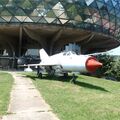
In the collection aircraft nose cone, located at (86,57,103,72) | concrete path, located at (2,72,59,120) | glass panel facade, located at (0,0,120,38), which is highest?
glass panel facade, located at (0,0,120,38)

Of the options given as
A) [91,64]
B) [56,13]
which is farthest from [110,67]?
[56,13]

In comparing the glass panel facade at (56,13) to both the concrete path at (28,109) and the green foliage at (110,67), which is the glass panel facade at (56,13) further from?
the concrete path at (28,109)

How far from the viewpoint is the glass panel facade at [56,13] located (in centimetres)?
4566

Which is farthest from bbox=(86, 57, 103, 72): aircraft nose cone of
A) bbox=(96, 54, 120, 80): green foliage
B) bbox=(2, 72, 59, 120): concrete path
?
bbox=(96, 54, 120, 80): green foliage

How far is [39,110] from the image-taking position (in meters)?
9.87

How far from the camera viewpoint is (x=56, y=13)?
153 feet

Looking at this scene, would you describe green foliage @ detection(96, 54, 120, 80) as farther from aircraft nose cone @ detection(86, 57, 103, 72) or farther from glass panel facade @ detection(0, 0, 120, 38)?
aircraft nose cone @ detection(86, 57, 103, 72)

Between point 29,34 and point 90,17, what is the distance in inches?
364

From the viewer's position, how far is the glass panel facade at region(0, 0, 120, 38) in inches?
1797

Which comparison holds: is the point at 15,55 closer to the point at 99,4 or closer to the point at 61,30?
the point at 61,30

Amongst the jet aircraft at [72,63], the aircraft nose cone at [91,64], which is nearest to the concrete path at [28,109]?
the aircraft nose cone at [91,64]

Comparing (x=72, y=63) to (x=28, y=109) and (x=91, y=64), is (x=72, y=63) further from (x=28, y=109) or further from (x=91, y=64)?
(x=28, y=109)

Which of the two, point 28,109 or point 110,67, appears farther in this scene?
point 110,67

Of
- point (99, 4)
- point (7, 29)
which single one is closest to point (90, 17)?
point (99, 4)
